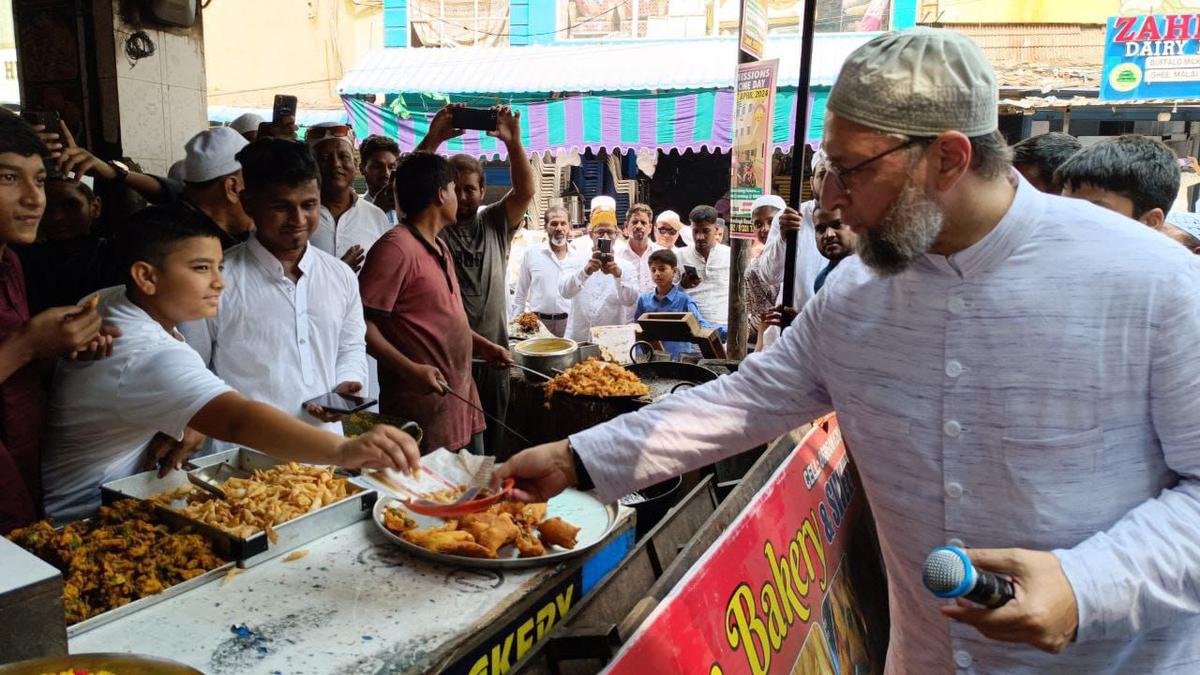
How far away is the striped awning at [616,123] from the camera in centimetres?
1363

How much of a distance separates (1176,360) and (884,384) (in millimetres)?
507

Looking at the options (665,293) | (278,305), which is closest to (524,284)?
(665,293)

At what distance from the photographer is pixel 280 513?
2.28 meters

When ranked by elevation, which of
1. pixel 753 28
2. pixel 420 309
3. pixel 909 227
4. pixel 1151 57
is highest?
pixel 1151 57

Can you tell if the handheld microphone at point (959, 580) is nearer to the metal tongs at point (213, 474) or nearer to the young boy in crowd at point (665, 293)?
the metal tongs at point (213, 474)

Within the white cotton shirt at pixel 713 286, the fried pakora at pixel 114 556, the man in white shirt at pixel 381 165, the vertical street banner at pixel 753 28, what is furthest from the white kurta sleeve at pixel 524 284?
the fried pakora at pixel 114 556

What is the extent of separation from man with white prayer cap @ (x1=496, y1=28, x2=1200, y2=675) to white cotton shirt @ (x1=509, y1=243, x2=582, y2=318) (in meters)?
6.44

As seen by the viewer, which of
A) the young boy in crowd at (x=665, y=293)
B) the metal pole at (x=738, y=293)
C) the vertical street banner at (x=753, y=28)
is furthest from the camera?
the young boy in crowd at (x=665, y=293)

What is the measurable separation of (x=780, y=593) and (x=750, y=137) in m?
3.50

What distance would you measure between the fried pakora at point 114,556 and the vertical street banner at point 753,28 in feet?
15.0

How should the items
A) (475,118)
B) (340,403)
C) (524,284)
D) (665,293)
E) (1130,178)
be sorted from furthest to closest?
(524,284), (665,293), (475,118), (1130,178), (340,403)

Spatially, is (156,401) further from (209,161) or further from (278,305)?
(209,161)

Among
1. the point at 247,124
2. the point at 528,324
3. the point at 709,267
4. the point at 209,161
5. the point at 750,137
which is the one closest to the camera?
the point at 209,161

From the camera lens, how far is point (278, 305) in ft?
10.4
